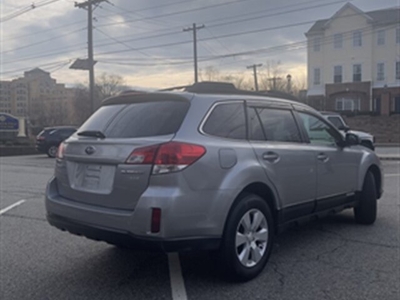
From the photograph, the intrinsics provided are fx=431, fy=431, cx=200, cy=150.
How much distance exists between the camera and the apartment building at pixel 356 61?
40812 mm

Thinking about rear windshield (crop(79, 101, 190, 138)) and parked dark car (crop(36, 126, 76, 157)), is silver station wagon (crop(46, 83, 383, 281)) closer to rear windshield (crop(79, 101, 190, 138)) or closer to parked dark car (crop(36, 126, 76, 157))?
rear windshield (crop(79, 101, 190, 138))

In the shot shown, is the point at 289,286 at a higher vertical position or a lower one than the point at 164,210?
lower

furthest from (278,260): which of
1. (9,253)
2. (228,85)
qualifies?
(9,253)

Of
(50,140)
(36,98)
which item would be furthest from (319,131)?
(36,98)

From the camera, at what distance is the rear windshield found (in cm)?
389

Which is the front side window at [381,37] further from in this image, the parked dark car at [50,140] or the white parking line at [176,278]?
the white parking line at [176,278]

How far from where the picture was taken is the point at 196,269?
4492mm

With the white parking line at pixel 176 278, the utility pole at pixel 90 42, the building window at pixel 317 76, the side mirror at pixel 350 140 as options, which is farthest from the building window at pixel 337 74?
the white parking line at pixel 176 278

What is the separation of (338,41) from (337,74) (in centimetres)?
330

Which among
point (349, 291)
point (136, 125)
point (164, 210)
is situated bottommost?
point (349, 291)

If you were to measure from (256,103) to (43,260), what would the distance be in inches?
115

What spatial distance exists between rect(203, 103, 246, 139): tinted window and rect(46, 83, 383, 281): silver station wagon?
0.5 inches

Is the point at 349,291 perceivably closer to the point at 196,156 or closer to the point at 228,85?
the point at 196,156

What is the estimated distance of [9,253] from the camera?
16.7ft
